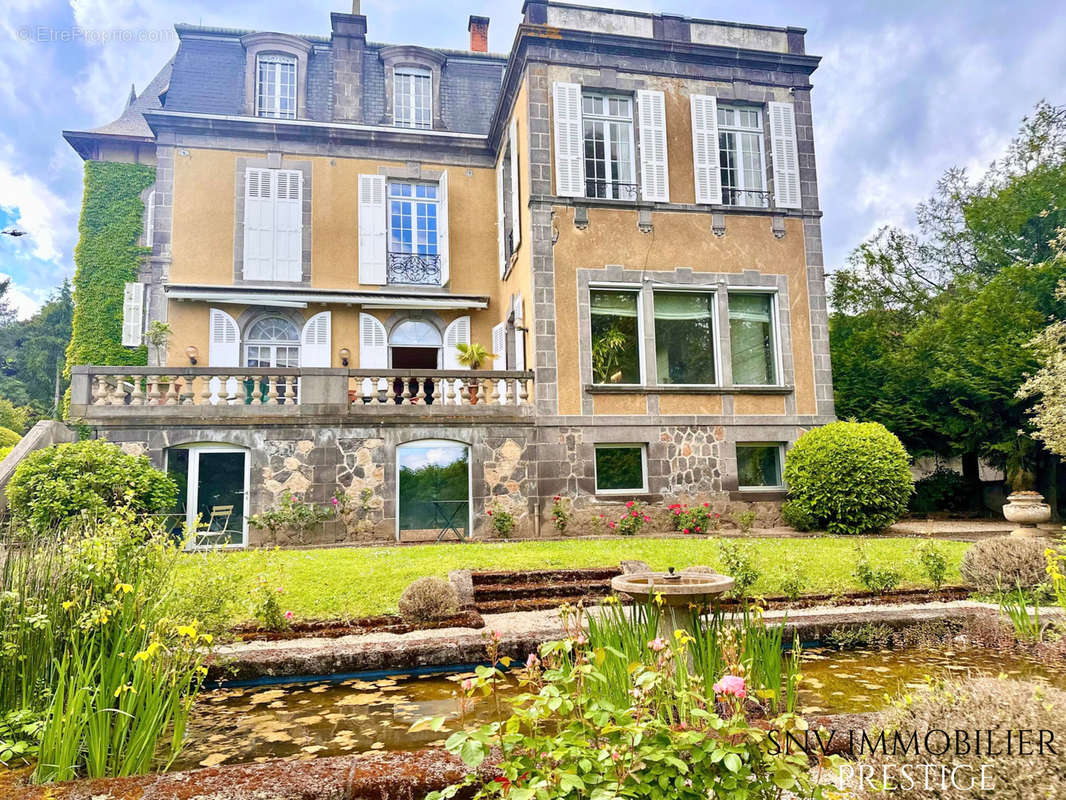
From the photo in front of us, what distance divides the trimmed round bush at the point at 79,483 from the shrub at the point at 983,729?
30.1ft

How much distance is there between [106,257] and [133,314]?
1.72m

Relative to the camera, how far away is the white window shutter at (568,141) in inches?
505

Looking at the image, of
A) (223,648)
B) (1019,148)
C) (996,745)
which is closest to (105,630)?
(223,648)

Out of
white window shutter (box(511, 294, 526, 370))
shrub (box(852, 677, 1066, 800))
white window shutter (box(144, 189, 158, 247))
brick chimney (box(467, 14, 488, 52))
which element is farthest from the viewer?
brick chimney (box(467, 14, 488, 52))

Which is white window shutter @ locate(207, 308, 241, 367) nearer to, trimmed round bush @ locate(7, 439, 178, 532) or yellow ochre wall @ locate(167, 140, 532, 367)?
yellow ochre wall @ locate(167, 140, 532, 367)

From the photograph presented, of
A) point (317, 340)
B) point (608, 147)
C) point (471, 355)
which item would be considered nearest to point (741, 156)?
point (608, 147)

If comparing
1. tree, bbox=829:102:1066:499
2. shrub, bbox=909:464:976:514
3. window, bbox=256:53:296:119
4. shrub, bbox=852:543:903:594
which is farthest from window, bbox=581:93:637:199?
shrub, bbox=909:464:976:514

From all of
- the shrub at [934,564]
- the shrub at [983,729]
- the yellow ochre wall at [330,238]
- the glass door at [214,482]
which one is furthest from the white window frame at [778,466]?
the shrub at [983,729]

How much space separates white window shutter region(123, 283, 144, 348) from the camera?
1478 cm

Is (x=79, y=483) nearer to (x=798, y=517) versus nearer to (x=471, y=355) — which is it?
(x=471, y=355)

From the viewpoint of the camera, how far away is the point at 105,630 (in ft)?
10.3

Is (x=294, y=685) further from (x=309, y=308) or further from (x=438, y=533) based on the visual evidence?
(x=309, y=308)

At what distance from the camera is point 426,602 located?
18.7ft

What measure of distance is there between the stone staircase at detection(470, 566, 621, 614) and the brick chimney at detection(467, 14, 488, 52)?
1581cm
